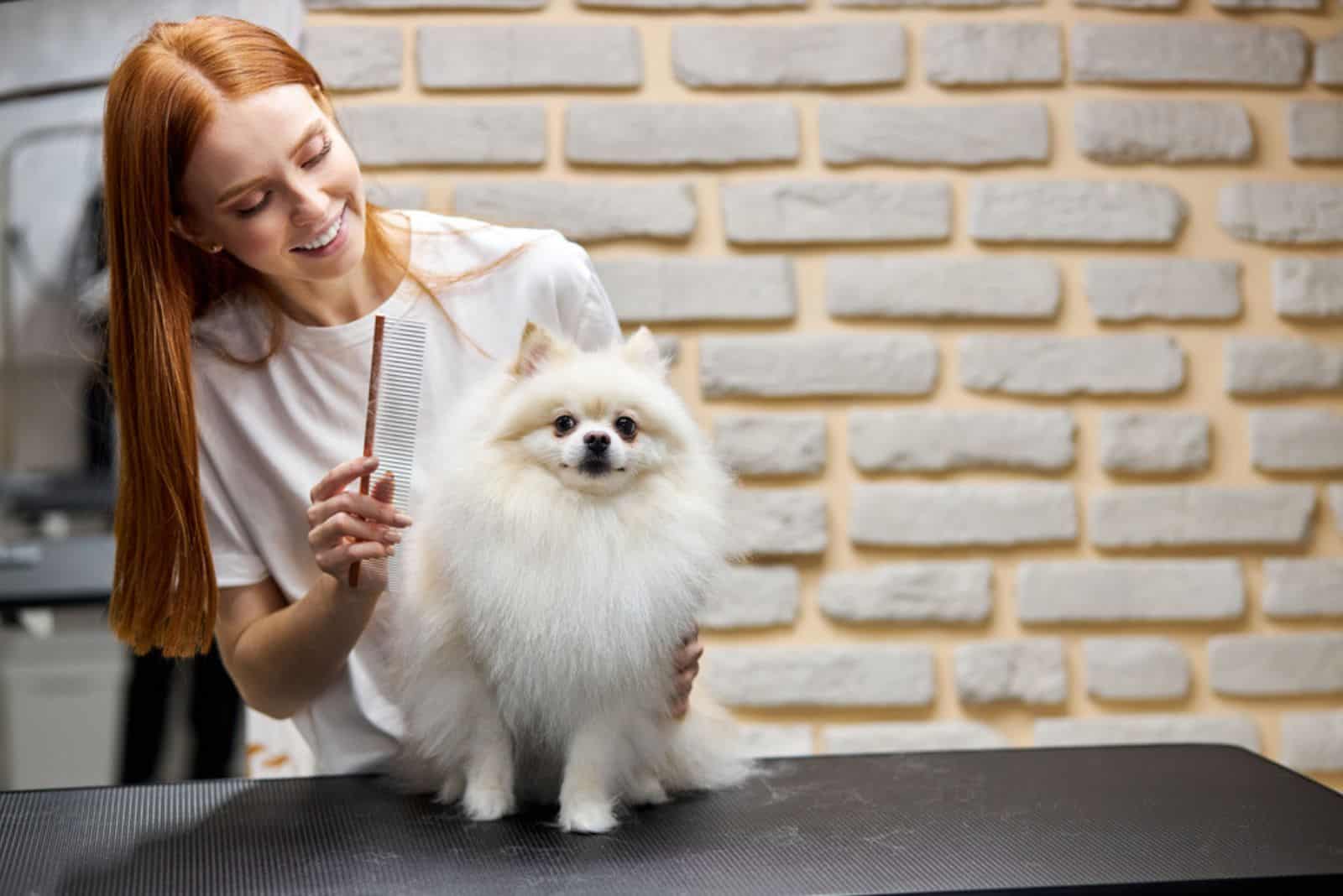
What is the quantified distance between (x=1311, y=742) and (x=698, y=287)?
1.03 meters

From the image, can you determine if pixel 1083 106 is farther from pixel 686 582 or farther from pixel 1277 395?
pixel 686 582

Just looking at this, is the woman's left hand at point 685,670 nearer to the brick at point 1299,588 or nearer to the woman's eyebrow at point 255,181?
the woman's eyebrow at point 255,181

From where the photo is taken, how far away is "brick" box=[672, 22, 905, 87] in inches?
63.4

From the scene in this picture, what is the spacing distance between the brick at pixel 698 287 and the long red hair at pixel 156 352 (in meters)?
0.55

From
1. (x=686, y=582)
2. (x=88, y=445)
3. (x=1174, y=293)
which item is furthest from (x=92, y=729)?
(x=1174, y=293)

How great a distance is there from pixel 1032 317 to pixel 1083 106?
29 centimetres

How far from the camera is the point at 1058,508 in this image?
1.67 meters

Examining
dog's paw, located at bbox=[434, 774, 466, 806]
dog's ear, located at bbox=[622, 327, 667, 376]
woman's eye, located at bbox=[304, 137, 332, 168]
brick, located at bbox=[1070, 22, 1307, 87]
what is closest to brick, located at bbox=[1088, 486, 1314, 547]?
brick, located at bbox=[1070, 22, 1307, 87]

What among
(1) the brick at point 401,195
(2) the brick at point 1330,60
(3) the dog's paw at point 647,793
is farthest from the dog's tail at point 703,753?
(2) the brick at point 1330,60

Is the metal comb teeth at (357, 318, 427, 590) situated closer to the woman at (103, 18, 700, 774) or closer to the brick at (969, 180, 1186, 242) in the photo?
the woman at (103, 18, 700, 774)

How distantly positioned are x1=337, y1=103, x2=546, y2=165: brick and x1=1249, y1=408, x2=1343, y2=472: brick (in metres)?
1.04

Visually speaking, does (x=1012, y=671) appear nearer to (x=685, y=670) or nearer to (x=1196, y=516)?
(x=1196, y=516)

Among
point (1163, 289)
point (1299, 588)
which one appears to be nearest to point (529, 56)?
point (1163, 289)

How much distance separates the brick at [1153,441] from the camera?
1.68 metres
